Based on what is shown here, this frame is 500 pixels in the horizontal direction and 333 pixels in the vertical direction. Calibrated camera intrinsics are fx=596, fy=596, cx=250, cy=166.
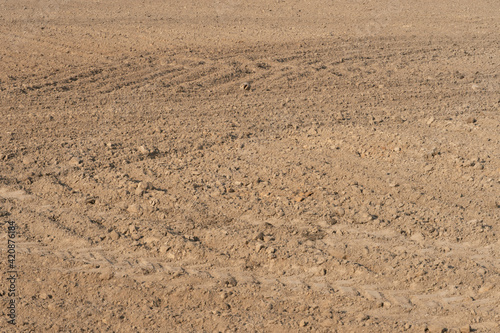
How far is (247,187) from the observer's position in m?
5.85

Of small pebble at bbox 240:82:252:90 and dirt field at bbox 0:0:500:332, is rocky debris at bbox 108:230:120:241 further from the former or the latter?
small pebble at bbox 240:82:252:90

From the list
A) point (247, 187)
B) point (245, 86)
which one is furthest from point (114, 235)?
point (245, 86)

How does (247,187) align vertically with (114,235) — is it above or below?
above

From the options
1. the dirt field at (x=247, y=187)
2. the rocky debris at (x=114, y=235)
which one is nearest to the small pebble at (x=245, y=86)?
the dirt field at (x=247, y=187)

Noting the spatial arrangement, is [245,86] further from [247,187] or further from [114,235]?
[114,235]

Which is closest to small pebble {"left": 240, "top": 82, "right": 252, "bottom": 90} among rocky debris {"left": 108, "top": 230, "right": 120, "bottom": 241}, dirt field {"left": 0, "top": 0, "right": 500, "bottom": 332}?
dirt field {"left": 0, "top": 0, "right": 500, "bottom": 332}

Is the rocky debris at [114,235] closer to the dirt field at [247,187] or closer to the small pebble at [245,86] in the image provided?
the dirt field at [247,187]

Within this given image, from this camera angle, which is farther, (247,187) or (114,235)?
(247,187)

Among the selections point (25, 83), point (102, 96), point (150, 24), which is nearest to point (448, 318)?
point (102, 96)

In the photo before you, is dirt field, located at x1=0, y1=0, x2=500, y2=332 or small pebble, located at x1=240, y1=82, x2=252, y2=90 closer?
dirt field, located at x1=0, y1=0, x2=500, y2=332

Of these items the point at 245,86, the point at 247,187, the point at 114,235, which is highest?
the point at 245,86

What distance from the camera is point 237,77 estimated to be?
955 cm

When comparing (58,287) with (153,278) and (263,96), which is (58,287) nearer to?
(153,278)

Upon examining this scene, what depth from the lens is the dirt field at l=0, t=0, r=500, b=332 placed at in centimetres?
422
